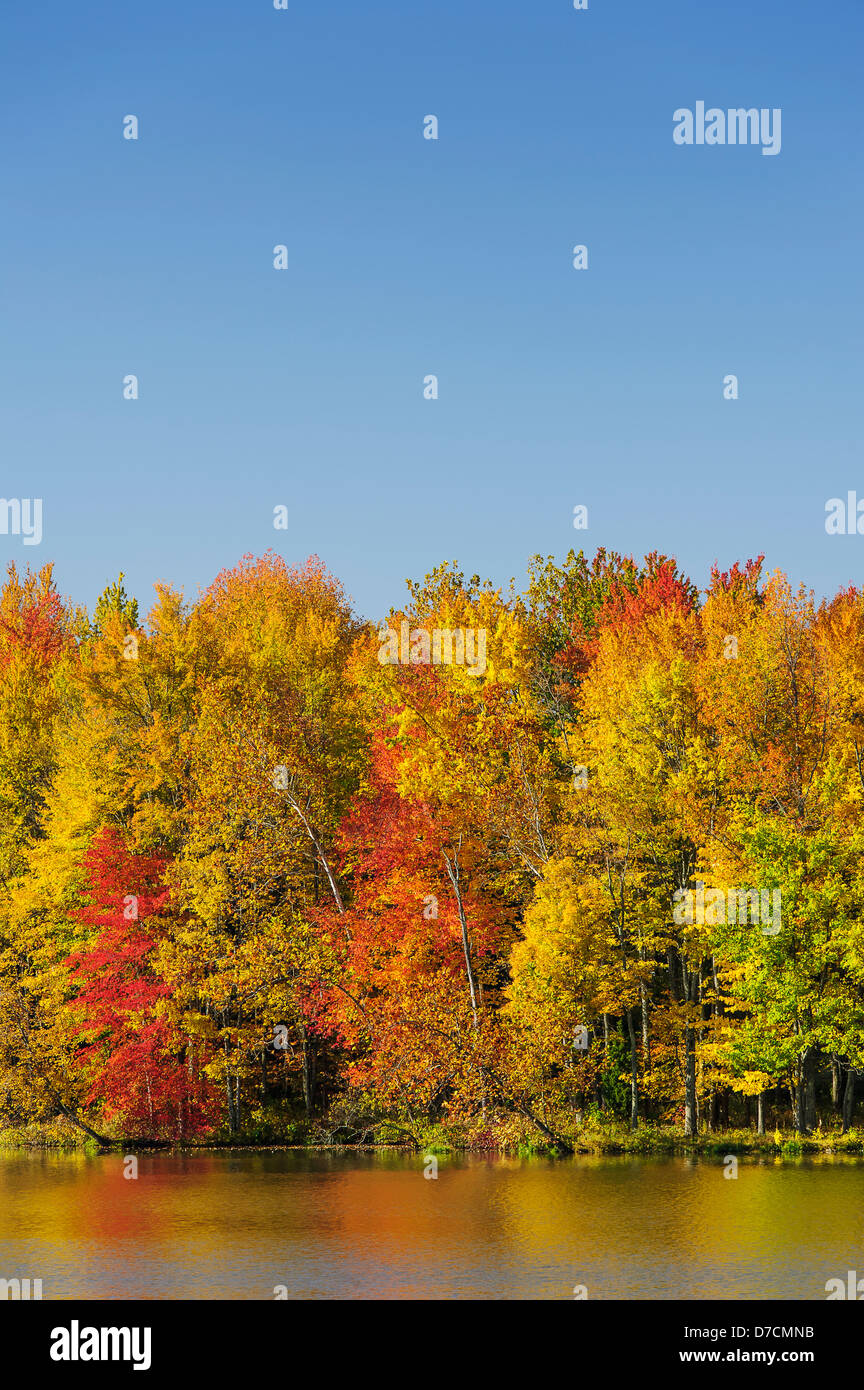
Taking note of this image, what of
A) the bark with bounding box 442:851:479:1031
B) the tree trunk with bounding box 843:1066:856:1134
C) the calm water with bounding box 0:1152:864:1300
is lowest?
the calm water with bounding box 0:1152:864:1300

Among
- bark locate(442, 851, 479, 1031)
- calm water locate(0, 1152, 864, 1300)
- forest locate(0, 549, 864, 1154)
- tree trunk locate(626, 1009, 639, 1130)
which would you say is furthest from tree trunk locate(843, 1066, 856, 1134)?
bark locate(442, 851, 479, 1031)

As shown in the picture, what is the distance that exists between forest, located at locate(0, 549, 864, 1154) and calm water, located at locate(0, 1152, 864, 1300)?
4155 mm

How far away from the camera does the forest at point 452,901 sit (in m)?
42.4

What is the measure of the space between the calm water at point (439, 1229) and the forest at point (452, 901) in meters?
4.16

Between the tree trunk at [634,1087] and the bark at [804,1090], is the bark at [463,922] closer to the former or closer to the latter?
the tree trunk at [634,1087]

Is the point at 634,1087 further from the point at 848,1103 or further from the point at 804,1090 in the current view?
the point at 848,1103

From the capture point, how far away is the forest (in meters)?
42.4

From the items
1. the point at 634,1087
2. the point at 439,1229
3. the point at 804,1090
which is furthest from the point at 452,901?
the point at 439,1229

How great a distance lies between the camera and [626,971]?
43.7 meters

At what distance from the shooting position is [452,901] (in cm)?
4678

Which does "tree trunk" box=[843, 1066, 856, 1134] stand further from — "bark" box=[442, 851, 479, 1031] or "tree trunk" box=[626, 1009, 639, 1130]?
"bark" box=[442, 851, 479, 1031]

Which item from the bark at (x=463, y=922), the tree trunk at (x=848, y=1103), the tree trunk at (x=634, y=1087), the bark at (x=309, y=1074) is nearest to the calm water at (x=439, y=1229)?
the tree trunk at (x=634, y=1087)
